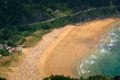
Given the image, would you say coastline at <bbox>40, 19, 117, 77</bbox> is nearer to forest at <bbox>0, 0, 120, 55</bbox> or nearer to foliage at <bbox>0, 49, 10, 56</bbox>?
forest at <bbox>0, 0, 120, 55</bbox>

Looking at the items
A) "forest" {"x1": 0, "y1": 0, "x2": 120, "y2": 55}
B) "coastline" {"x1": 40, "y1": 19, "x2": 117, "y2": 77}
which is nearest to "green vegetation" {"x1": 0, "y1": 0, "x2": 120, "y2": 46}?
"forest" {"x1": 0, "y1": 0, "x2": 120, "y2": 55}

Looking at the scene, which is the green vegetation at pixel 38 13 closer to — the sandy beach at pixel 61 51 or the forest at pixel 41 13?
the forest at pixel 41 13

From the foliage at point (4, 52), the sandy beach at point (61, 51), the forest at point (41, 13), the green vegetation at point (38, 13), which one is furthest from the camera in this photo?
the forest at point (41, 13)

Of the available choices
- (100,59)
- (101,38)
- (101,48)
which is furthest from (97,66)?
(101,38)

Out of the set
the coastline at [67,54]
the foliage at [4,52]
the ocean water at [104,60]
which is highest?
the foliage at [4,52]

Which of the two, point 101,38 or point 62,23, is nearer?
point 101,38

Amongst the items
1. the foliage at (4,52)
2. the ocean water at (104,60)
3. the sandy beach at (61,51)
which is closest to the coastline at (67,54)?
the sandy beach at (61,51)

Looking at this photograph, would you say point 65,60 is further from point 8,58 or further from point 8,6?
point 8,6
